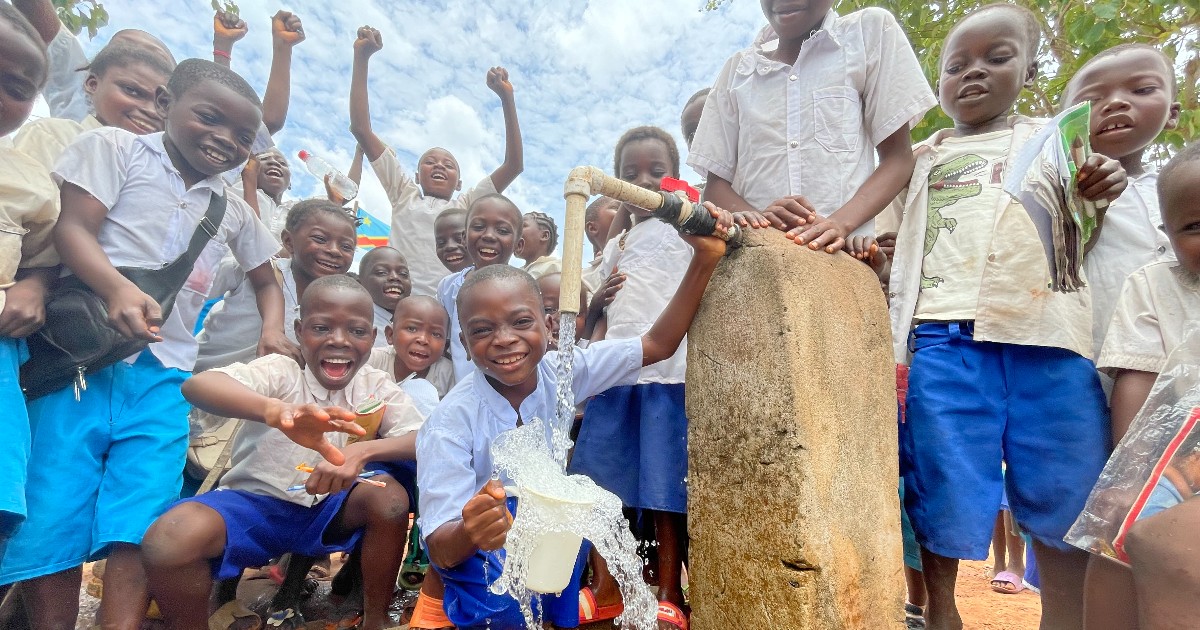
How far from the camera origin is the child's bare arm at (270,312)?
2752mm

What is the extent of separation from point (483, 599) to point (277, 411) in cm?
90

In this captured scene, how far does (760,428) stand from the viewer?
1.65m

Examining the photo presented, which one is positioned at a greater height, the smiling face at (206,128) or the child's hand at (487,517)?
the smiling face at (206,128)

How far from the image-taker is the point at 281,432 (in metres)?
2.57

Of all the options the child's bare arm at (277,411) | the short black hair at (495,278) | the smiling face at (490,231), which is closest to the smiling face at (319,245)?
the smiling face at (490,231)

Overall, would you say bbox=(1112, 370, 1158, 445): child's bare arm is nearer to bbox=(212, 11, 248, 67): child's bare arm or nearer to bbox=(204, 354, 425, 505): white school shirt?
bbox=(204, 354, 425, 505): white school shirt

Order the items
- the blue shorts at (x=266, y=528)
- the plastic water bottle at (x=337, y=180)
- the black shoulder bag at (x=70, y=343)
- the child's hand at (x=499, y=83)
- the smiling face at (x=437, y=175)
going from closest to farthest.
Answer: the black shoulder bag at (x=70, y=343)
the blue shorts at (x=266, y=528)
the child's hand at (x=499, y=83)
the smiling face at (x=437, y=175)
the plastic water bottle at (x=337, y=180)

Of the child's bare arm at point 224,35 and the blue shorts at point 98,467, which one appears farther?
the child's bare arm at point 224,35

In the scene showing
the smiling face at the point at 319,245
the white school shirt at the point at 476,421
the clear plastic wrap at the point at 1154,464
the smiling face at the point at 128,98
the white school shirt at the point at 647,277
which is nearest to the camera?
the clear plastic wrap at the point at 1154,464

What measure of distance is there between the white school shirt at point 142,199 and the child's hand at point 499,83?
90.8 inches

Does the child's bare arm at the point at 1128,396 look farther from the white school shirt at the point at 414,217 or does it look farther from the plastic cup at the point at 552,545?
the white school shirt at the point at 414,217

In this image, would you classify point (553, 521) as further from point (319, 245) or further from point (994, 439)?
point (319, 245)

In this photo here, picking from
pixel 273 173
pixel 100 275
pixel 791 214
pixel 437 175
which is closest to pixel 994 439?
pixel 791 214

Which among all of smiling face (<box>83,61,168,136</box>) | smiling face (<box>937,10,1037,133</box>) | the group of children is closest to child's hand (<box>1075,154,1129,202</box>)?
the group of children
